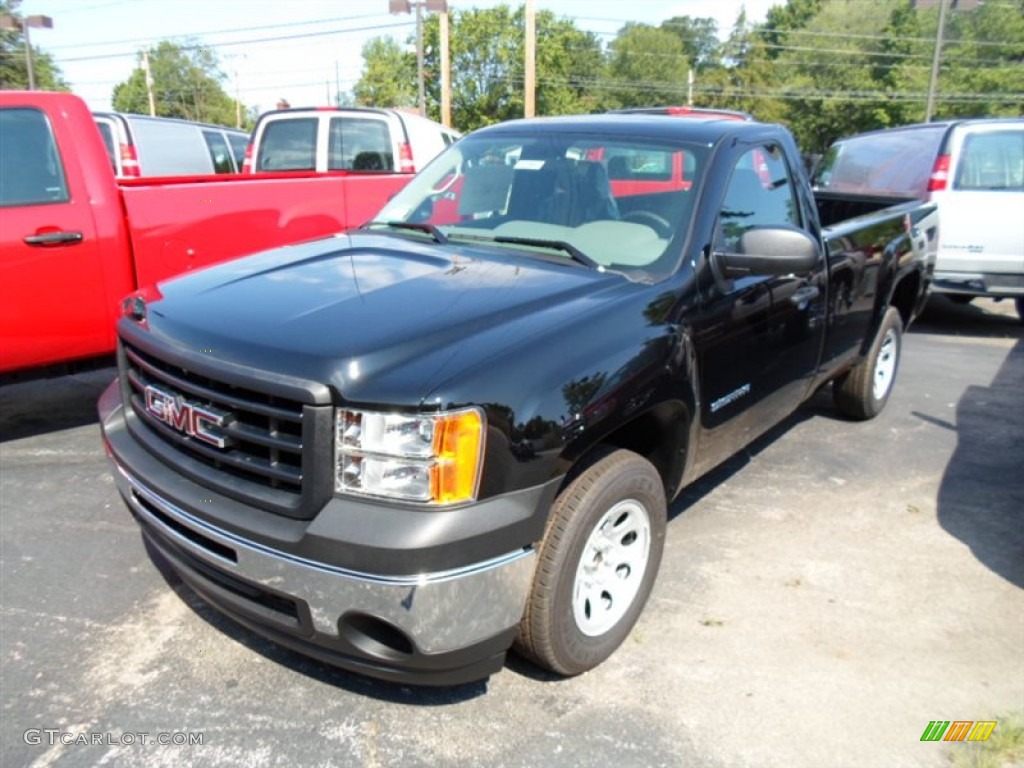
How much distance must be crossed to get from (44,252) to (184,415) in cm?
256

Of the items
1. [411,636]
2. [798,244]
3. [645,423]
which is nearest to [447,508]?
[411,636]

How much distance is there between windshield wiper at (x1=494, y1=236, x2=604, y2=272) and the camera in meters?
3.14

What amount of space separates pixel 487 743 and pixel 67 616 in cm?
178

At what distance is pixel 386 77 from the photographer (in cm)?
6794

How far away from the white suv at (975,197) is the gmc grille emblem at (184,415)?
662 cm

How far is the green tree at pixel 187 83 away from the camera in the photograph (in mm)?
76188

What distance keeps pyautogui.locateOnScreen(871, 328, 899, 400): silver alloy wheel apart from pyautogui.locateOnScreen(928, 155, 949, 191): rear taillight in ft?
10.3

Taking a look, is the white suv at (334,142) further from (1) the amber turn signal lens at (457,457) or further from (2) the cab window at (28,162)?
(1) the amber turn signal lens at (457,457)

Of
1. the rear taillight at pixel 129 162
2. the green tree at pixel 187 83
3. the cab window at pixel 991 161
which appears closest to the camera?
the cab window at pixel 991 161

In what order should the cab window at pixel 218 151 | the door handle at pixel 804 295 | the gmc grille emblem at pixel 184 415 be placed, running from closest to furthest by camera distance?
the gmc grille emblem at pixel 184 415 → the door handle at pixel 804 295 → the cab window at pixel 218 151

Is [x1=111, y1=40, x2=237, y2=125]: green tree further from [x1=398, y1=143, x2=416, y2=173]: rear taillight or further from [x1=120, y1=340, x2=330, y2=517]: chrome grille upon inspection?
[x1=120, y1=340, x2=330, y2=517]: chrome grille

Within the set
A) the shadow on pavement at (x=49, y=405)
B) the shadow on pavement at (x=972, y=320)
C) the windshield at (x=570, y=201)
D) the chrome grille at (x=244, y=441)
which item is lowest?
the shadow on pavement at (x=49, y=405)

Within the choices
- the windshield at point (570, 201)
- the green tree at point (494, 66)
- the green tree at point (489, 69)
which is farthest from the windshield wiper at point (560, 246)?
the green tree at point (494, 66)
